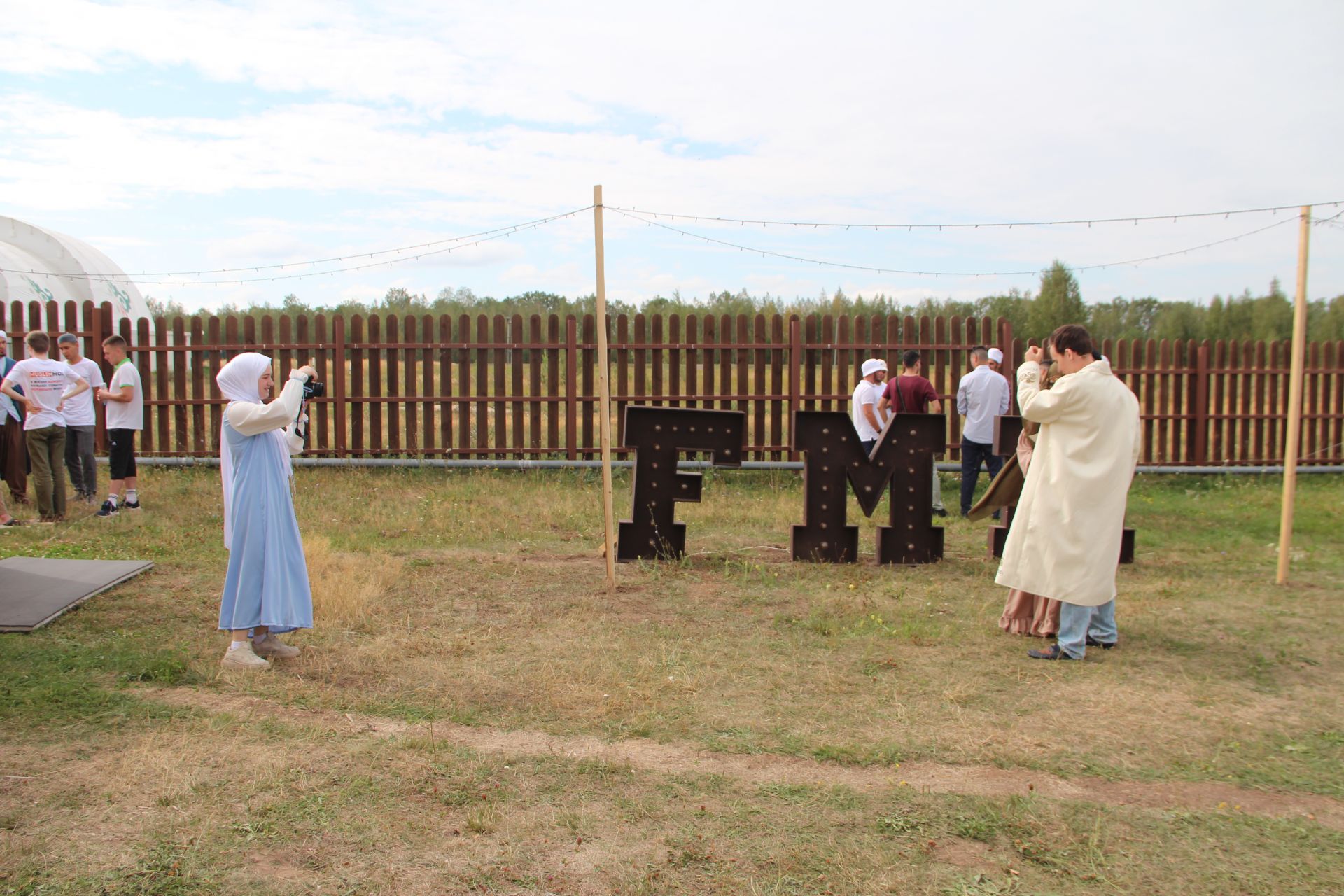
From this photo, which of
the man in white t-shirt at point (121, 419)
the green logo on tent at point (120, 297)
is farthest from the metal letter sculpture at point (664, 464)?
the green logo on tent at point (120, 297)

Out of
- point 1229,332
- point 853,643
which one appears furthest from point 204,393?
point 1229,332

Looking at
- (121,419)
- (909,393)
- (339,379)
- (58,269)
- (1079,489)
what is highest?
(58,269)

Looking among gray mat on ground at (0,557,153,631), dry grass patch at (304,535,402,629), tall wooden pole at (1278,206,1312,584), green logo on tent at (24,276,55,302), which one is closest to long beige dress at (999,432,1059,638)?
tall wooden pole at (1278,206,1312,584)

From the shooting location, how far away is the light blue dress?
586 cm

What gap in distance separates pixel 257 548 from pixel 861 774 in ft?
12.4

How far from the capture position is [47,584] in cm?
741

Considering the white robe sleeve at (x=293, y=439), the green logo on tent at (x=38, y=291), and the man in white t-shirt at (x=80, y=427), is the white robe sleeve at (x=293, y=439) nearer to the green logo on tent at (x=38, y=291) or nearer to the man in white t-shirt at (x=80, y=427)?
the man in white t-shirt at (x=80, y=427)

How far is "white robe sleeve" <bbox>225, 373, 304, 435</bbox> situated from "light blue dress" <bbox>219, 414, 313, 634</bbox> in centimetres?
11

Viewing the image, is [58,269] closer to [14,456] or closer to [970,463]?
[14,456]

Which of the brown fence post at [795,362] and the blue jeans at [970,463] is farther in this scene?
the brown fence post at [795,362]

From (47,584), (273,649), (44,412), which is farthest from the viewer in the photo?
(44,412)

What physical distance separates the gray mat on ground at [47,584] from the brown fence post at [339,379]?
19.0 ft

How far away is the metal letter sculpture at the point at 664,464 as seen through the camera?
8.91 meters

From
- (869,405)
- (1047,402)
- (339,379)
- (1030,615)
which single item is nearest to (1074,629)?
(1030,615)
